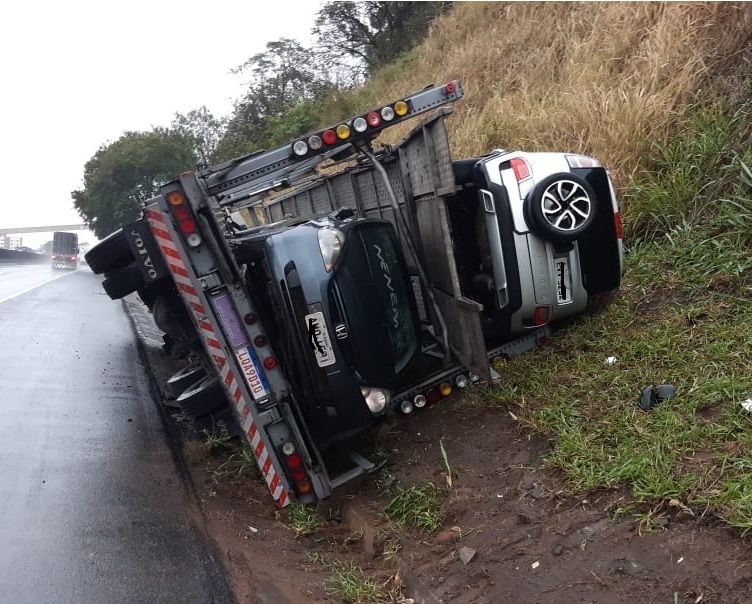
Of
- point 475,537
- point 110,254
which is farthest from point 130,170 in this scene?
point 475,537

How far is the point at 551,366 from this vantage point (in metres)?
5.86

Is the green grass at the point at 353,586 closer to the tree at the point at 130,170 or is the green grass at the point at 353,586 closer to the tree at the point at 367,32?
the tree at the point at 367,32

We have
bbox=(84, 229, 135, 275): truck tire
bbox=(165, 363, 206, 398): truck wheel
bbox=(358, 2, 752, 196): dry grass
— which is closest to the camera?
bbox=(84, 229, 135, 275): truck tire

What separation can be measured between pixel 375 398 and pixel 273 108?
2854cm

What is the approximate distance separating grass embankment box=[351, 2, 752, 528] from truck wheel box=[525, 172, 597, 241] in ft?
3.10

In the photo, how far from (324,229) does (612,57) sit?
6.99 m

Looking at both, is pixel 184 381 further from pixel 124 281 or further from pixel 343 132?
pixel 343 132

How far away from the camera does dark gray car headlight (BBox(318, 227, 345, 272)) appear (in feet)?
16.1

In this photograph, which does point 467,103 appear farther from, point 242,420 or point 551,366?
point 242,420

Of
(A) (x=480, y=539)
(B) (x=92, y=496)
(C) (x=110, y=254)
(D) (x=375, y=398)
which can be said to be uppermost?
(C) (x=110, y=254)

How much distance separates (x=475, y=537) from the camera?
4066 mm

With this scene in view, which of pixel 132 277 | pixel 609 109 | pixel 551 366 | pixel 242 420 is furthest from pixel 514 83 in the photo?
pixel 242 420

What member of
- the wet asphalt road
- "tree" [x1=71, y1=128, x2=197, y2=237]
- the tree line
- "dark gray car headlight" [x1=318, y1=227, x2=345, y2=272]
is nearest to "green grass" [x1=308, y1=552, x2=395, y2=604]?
the wet asphalt road

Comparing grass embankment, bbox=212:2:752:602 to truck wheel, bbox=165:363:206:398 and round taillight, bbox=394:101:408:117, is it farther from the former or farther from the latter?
truck wheel, bbox=165:363:206:398
